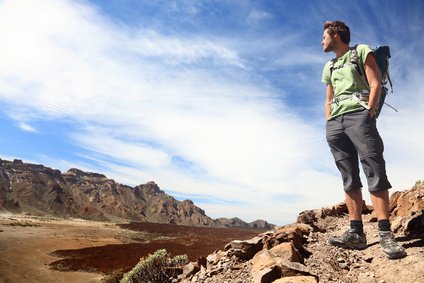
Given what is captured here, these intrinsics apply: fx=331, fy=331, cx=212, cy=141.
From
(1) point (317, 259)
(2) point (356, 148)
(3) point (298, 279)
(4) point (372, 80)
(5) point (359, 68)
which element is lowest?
(3) point (298, 279)

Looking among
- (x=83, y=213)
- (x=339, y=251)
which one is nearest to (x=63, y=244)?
(x=339, y=251)

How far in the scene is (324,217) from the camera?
26.7ft

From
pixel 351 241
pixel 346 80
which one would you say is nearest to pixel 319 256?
pixel 351 241

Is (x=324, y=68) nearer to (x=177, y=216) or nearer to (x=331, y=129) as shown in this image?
(x=331, y=129)

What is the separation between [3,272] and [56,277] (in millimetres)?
2486

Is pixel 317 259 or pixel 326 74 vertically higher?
pixel 326 74

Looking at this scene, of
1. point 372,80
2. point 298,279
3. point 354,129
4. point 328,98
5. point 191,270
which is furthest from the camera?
point 191,270

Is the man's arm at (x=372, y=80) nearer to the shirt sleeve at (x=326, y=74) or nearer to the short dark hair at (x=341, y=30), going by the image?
the short dark hair at (x=341, y=30)

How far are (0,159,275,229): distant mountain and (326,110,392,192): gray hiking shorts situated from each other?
94583 millimetres

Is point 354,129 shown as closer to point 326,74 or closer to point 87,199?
point 326,74

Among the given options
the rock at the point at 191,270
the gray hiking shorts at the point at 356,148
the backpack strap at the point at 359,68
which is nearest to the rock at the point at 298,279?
the gray hiking shorts at the point at 356,148

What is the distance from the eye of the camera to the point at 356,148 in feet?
13.8

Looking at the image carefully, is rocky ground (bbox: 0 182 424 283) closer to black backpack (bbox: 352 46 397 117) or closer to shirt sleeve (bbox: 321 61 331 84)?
black backpack (bbox: 352 46 397 117)

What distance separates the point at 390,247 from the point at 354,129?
4.79ft
